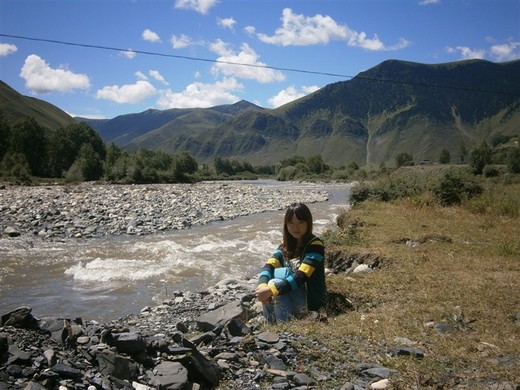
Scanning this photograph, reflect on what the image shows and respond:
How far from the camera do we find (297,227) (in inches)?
225

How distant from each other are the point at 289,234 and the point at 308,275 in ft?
2.62

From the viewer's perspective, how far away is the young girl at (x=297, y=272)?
18.0ft

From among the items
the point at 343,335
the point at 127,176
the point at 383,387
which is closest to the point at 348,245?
the point at 343,335

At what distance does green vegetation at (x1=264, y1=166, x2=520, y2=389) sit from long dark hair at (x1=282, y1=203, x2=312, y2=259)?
43.8 inches

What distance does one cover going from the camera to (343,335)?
4969mm

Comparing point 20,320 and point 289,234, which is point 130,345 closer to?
point 20,320

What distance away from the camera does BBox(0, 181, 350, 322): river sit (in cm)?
937

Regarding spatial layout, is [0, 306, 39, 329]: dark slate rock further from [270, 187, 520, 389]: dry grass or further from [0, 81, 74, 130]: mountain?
[0, 81, 74, 130]: mountain

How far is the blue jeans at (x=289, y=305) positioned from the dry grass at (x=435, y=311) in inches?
15.8

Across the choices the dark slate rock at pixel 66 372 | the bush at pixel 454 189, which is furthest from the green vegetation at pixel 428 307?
the bush at pixel 454 189

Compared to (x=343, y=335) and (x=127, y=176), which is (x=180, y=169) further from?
(x=343, y=335)

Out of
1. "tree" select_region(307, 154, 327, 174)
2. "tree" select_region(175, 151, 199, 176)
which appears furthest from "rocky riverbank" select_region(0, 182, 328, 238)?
"tree" select_region(307, 154, 327, 174)

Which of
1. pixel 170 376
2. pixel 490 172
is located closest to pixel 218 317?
pixel 170 376

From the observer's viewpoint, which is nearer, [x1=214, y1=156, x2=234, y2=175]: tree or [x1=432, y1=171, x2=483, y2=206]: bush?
[x1=432, y1=171, x2=483, y2=206]: bush
